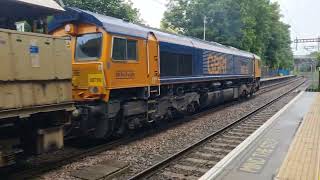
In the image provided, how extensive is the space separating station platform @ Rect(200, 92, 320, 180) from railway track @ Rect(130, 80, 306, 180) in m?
0.63

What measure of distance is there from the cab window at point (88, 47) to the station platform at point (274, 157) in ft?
14.7

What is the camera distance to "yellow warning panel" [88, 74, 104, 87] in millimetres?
9945

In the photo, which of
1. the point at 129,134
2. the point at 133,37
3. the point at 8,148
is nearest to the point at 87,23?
the point at 133,37

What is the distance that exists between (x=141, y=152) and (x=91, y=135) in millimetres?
1519

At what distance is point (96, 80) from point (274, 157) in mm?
4913

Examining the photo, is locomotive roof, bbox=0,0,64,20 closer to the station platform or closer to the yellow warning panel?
the yellow warning panel

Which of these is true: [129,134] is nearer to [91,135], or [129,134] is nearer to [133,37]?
[91,135]

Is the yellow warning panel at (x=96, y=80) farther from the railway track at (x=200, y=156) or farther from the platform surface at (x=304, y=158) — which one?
the platform surface at (x=304, y=158)

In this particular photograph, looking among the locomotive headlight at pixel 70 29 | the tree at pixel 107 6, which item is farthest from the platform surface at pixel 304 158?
the tree at pixel 107 6

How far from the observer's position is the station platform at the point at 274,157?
7125 mm

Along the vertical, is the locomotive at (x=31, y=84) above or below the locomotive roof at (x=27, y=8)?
below

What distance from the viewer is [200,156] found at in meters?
9.62

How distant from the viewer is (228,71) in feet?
68.8

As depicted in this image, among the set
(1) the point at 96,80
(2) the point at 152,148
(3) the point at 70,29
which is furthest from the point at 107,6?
(2) the point at 152,148
